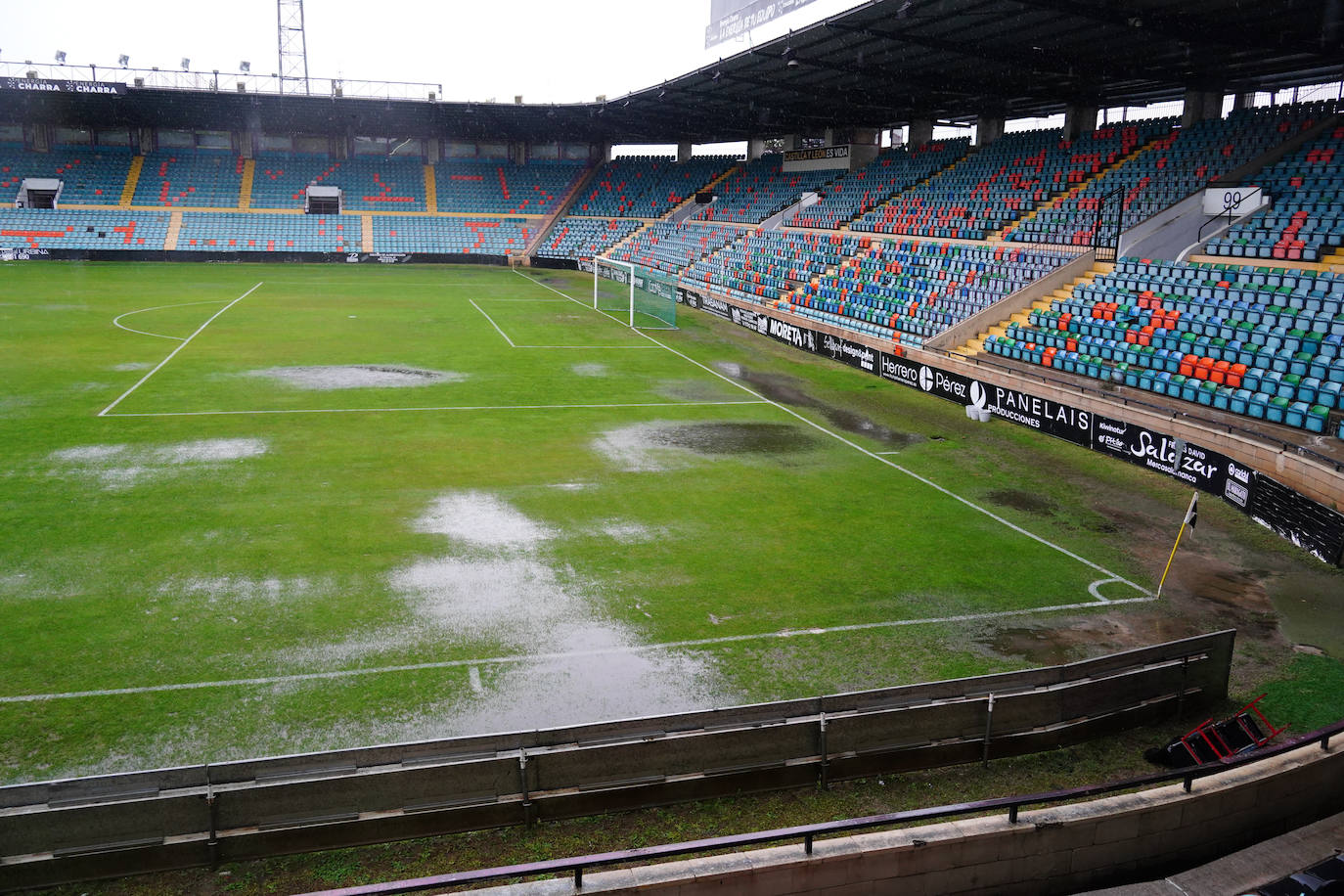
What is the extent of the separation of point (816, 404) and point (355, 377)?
1318 cm

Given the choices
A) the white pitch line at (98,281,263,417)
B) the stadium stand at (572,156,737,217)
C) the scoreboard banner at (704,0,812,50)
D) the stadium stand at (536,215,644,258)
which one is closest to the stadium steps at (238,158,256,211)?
the stadium stand at (536,215,644,258)

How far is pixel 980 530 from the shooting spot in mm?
15570

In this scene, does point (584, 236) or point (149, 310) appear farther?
point (584, 236)

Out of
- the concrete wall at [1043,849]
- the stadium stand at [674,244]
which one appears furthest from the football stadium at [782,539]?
the stadium stand at [674,244]

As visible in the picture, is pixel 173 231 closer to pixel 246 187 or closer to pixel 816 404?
pixel 246 187

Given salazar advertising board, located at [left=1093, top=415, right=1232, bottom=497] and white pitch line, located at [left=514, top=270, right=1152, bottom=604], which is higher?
salazar advertising board, located at [left=1093, top=415, right=1232, bottom=497]

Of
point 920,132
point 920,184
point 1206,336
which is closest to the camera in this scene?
point 1206,336

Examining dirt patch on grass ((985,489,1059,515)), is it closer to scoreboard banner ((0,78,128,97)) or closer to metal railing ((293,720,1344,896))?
metal railing ((293,720,1344,896))

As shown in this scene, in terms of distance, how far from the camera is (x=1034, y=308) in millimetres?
28312

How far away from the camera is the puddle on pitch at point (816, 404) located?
21.7 meters

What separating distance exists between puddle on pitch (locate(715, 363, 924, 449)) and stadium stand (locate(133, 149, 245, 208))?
177 feet

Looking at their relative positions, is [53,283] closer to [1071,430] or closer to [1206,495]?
[1071,430]

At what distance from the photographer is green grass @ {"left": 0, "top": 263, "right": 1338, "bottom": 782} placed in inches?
395

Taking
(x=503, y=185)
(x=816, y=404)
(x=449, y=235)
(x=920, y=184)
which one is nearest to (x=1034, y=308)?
(x=816, y=404)
